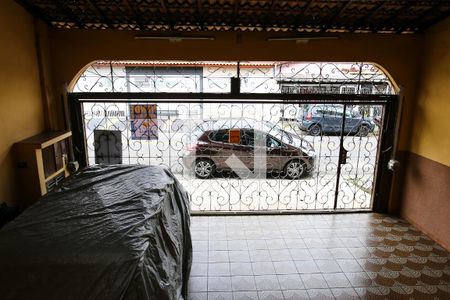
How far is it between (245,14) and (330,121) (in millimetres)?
2431

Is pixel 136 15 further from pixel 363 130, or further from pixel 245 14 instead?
pixel 363 130

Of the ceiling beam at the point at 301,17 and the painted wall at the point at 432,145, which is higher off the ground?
the ceiling beam at the point at 301,17

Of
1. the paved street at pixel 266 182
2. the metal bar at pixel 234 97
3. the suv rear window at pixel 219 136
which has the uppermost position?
the metal bar at pixel 234 97

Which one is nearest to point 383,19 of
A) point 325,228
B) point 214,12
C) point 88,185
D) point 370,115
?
point 370,115

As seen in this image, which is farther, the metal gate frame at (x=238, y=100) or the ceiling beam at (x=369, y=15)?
the metal gate frame at (x=238, y=100)

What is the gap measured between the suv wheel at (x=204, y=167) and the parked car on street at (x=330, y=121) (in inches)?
65.3

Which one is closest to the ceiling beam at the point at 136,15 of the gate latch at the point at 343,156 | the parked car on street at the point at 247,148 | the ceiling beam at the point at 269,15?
the ceiling beam at the point at 269,15

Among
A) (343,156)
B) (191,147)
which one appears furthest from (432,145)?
(191,147)

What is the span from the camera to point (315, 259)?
11.2 feet

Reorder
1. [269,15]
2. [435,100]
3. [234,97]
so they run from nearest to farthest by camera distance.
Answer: [269,15] < [435,100] < [234,97]

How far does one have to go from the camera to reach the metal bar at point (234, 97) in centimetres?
396

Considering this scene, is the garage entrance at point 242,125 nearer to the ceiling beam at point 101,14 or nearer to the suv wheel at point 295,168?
the suv wheel at point 295,168

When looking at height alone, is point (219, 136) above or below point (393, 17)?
below

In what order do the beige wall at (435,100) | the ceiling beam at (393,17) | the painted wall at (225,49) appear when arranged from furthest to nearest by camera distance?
the painted wall at (225,49), the beige wall at (435,100), the ceiling beam at (393,17)
